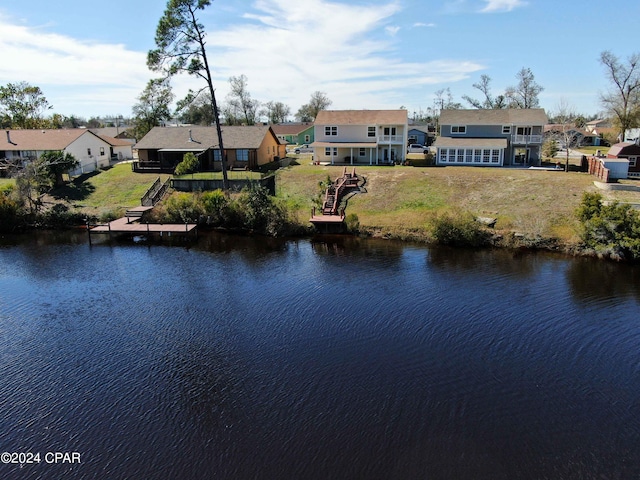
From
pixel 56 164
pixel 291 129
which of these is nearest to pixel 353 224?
pixel 56 164

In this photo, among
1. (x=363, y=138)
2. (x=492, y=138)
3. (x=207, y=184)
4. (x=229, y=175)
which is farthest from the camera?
(x=363, y=138)

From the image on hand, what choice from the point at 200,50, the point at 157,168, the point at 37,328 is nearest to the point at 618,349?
the point at 37,328

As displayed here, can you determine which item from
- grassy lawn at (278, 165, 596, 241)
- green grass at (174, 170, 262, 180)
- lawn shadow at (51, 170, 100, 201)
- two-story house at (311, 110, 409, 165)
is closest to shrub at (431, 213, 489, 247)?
Result: grassy lawn at (278, 165, 596, 241)

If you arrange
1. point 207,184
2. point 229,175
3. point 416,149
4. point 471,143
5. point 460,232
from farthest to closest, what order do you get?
point 416,149, point 471,143, point 229,175, point 207,184, point 460,232

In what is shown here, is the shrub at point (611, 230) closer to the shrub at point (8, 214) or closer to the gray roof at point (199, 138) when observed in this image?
the gray roof at point (199, 138)

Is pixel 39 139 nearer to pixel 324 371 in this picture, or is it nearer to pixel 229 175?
pixel 229 175

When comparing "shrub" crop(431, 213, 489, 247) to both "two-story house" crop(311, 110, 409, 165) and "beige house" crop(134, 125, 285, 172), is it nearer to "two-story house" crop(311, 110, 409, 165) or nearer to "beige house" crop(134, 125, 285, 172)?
"two-story house" crop(311, 110, 409, 165)

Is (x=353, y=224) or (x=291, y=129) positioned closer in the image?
(x=353, y=224)

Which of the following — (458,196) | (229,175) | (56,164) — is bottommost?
(458,196)
